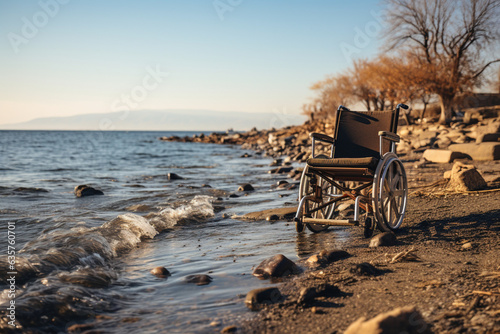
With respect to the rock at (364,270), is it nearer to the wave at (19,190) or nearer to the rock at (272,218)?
the rock at (272,218)

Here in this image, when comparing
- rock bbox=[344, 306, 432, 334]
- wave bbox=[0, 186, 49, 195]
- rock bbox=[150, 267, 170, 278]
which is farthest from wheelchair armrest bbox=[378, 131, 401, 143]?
wave bbox=[0, 186, 49, 195]

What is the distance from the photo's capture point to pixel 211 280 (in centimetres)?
385

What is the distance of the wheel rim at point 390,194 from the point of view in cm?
497

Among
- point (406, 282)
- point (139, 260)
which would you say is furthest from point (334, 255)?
point (139, 260)

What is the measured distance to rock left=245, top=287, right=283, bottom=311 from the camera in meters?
3.17

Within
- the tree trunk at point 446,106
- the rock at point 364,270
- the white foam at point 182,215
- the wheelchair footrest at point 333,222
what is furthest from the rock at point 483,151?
the tree trunk at point 446,106

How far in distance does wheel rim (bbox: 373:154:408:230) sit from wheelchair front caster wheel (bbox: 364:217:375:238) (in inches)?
3.5

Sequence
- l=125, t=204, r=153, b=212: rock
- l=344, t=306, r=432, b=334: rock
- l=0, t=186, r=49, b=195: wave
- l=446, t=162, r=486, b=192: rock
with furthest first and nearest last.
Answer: l=0, t=186, r=49, b=195: wave < l=125, t=204, r=153, b=212: rock < l=446, t=162, r=486, b=192: rock < l=344, t=306, r=432, b=334: rock

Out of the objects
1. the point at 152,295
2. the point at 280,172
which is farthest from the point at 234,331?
the point at 280,172

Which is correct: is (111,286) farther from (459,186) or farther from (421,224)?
(459,186)

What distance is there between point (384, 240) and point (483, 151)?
8.60m

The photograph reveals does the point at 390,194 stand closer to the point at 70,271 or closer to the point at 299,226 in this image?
the point at 299,226

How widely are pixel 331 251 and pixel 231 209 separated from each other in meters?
4.16

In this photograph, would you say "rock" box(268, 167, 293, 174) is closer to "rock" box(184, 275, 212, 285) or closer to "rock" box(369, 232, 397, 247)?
"rock" box(369, 232, 397, 247)
